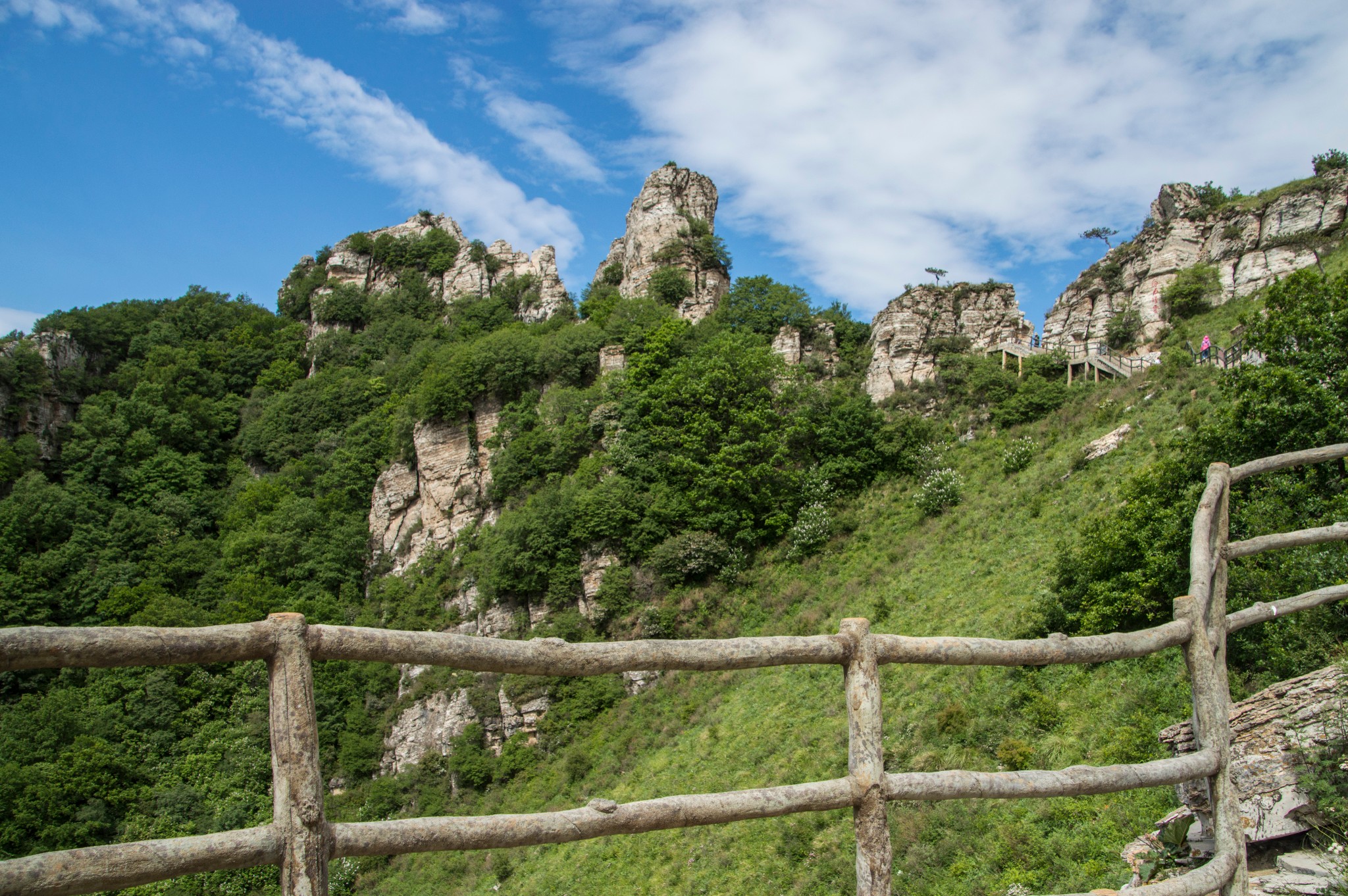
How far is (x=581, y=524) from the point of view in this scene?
35938 mm

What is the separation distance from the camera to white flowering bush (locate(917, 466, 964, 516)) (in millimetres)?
30297

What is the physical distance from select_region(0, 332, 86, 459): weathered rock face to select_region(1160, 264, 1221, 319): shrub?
2850 inches

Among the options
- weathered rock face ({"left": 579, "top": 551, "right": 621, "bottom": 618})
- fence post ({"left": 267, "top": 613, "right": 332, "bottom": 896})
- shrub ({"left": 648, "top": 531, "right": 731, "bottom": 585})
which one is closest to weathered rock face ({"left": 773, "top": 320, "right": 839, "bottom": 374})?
shrub ({"left": 648, "top": 531, "right": 731, "bottom": 585})

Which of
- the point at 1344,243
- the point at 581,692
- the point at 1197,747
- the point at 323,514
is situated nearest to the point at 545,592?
the point at 581,692

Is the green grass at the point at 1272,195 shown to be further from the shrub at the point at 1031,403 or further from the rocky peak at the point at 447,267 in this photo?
the rocky peak at the point at 447,267

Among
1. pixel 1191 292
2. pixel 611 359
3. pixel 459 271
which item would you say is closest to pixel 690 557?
pixel 611 359

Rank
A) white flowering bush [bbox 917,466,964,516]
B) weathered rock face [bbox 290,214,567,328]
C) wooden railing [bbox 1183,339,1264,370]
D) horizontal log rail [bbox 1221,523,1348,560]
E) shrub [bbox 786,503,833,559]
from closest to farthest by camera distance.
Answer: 1. horizontal log rail [bbox 1221,523,1348,560]
2. wooden railing [bbox 1183,339,1264,370]
3. white flowering bush [bbox 917,466,964,516]
4. shrub [bbox 786,503,833,559]
5. weathered rock face [bbox 290,214,567,328]

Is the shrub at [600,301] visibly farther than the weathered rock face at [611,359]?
Yes

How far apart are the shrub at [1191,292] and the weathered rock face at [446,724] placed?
33295 millimetres

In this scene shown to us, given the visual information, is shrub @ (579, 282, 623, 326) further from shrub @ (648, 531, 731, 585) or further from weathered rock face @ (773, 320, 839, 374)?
shrub @ (648, 531, 731, 585)

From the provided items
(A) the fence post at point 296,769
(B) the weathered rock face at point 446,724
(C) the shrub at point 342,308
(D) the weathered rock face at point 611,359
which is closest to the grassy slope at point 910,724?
(B) the weathered rock face at point 446,724

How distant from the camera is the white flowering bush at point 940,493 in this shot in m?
30.3

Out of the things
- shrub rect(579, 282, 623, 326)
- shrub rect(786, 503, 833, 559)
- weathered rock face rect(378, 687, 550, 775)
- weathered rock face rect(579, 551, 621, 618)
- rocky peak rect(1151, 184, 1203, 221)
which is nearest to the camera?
weathered rock face rect(378, 687, 550, 775)

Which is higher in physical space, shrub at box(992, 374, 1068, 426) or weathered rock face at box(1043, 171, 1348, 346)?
weathered rock face at box(1043, 171, 1348, 346)
